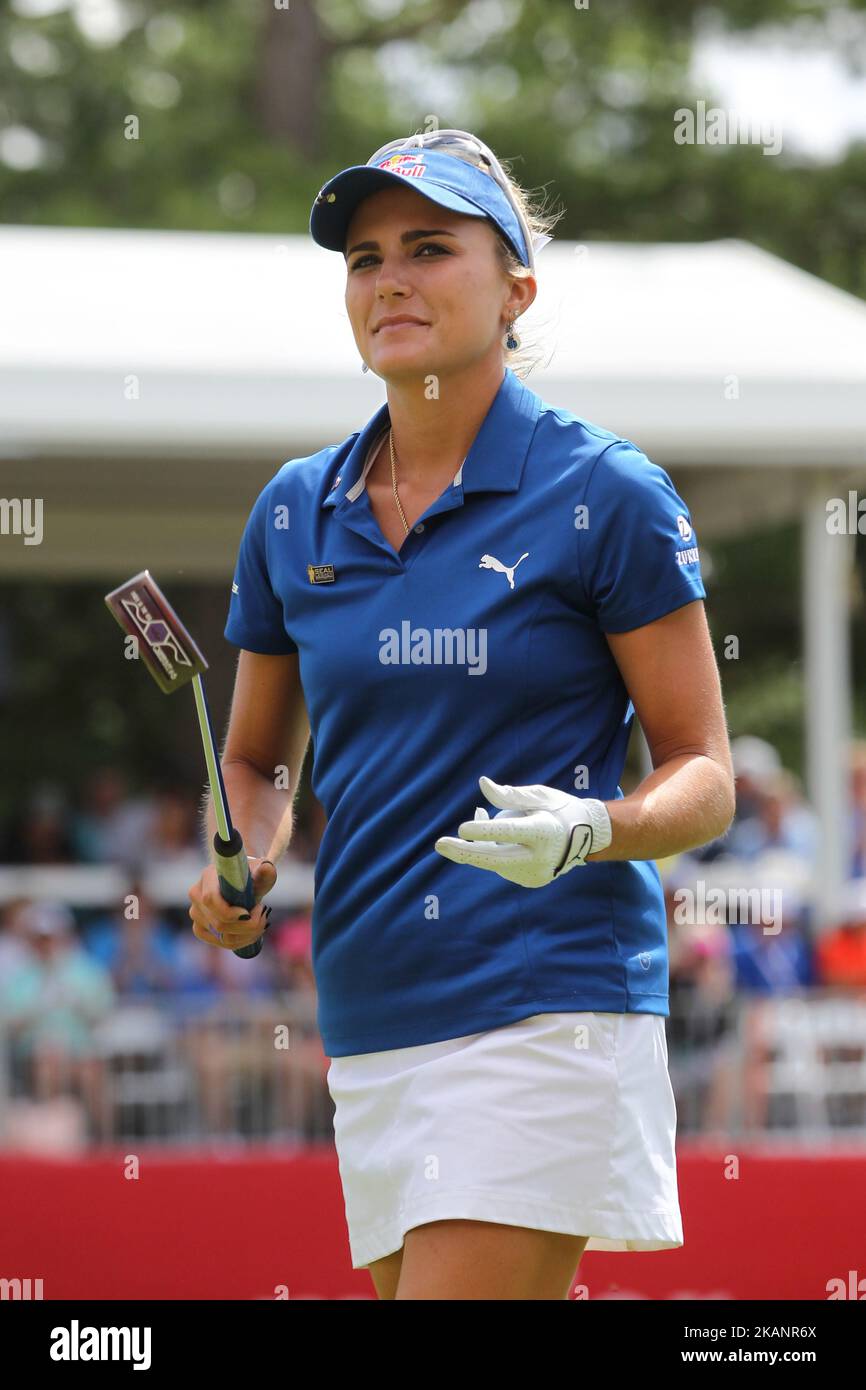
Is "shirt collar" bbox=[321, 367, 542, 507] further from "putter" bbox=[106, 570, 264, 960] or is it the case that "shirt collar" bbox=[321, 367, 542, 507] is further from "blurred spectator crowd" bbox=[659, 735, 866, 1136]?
"blurred spectator crowd" bbox=[659, 735, 866, 1136]

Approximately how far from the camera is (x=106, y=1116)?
692 cm

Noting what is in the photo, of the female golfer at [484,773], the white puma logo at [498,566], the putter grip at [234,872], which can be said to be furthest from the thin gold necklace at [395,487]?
the putter grip at [234,872]

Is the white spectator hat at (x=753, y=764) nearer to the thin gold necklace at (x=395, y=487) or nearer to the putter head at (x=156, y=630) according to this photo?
the thin gold necklace at (x=395, y=487)

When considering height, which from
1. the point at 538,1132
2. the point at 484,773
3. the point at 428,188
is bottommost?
the point at 538,1132

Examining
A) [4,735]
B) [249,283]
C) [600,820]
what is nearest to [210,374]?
[249,283]

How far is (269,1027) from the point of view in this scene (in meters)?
7.04

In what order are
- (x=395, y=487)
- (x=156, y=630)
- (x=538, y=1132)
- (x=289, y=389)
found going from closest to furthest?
(x=538, y=1132)
(x=156, y=630)
(x=395, y=487)
(x=289, y=389)

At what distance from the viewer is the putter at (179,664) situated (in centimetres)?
234

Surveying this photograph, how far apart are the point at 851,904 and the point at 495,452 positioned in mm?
5713

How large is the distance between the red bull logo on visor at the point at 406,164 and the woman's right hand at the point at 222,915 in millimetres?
868

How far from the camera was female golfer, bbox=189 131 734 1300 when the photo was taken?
7.35 feet

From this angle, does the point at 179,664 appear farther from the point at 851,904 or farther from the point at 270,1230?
the point at 851,904

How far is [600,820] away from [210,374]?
19.1ft

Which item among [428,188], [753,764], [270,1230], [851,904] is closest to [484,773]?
[428,188]
